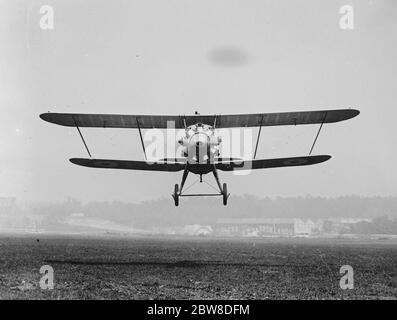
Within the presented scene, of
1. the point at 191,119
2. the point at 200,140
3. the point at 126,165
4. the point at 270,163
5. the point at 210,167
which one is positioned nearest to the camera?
the point at 200,140

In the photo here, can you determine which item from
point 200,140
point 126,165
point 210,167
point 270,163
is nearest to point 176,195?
point 210,167

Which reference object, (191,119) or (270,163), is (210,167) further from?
(270,163)

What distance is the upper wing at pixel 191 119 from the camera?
19.9 m

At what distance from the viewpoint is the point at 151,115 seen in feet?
65.0

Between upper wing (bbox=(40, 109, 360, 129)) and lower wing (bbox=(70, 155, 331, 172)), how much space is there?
1789mm

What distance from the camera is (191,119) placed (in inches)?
792

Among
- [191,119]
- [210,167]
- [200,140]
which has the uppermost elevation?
[191,119]

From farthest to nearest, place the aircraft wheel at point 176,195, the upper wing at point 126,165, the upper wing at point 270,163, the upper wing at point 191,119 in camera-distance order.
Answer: the upper wing at point 126,165 < the upper wing at point 191,119 < the upper wing at point 270,163 < the aircraft wheel at point 176,195

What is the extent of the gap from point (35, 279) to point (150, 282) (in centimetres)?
534

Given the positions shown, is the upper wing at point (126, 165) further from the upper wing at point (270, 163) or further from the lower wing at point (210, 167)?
the upper wing at point (270, 163)

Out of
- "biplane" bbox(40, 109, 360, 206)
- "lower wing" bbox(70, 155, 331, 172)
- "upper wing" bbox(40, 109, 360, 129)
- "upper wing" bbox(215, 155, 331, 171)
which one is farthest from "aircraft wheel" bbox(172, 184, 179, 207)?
"upper wing" bbox(40, 109, 360, 129)

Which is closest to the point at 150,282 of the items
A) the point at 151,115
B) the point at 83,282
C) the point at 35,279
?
the point at 83,282

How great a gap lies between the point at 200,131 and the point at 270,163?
394 cm

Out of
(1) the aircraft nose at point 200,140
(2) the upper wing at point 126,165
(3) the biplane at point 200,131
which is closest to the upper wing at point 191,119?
(3) the biplane at point 200,131
